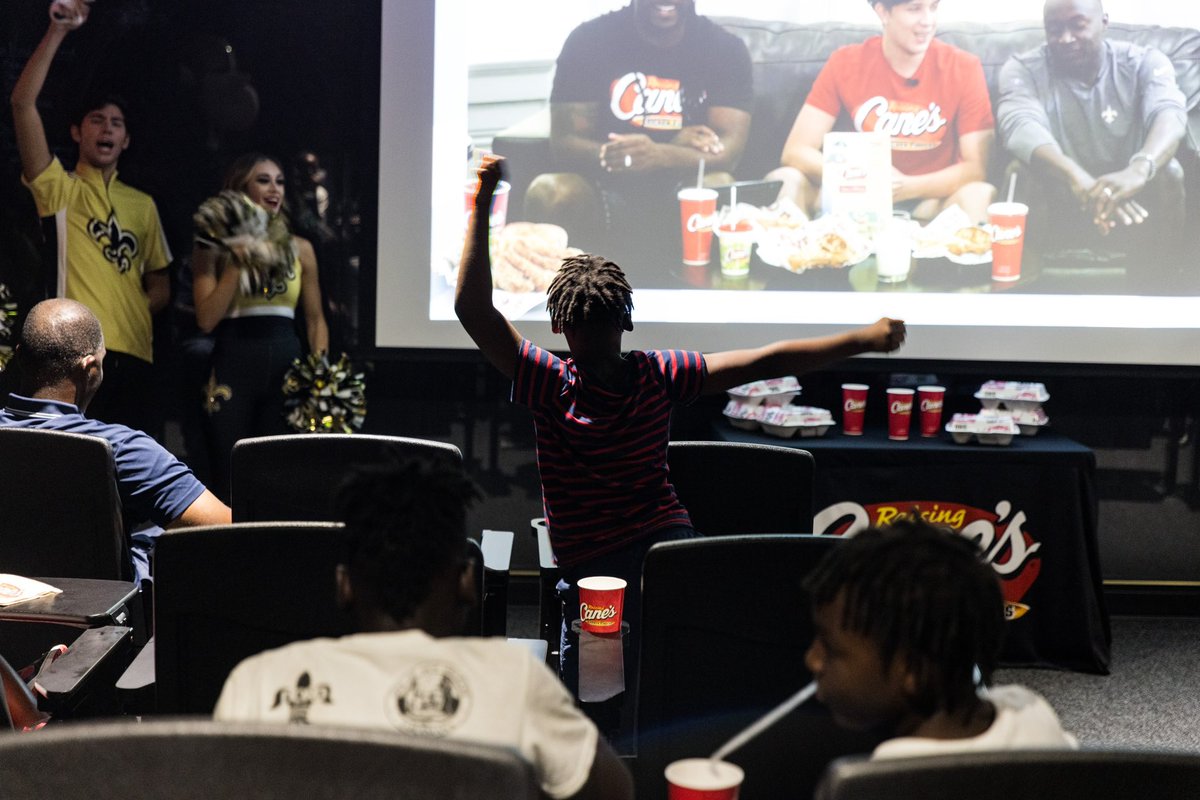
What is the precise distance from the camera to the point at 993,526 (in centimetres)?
383

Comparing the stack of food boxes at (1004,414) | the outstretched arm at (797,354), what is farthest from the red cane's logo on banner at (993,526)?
the outstretched arm at (797,354)

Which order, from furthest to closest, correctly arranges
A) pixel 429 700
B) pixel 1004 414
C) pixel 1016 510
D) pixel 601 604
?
pixel 1004 414 < pixel 1016 510 < pixel 601 604 < pixel 429 700

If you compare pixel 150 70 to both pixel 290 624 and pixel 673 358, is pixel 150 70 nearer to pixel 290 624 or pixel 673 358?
pixel 673 358

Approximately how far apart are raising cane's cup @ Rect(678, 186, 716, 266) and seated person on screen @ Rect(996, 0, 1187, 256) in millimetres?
1025

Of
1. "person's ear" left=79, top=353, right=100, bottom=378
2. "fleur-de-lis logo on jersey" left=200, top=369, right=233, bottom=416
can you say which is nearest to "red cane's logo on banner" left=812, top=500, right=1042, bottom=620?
"fleur-de-lis logo on jersey" left=200, top=369, right=233, bottom=416

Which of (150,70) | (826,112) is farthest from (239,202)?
(826,112)

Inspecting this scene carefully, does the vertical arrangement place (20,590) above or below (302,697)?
below

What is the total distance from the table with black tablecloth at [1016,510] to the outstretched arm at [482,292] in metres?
1.61

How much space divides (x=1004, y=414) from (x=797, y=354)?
170cm

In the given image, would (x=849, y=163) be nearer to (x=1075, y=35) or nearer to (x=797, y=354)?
(x=1075, y=35)

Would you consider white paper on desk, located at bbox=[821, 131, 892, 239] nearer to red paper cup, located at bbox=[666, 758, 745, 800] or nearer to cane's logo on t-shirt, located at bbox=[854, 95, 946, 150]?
cane's logo on t-shirt, located at bbox=[854, 95, 946, 150]

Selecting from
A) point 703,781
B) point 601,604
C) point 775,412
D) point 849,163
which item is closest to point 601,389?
point 601,604

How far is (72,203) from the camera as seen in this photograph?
4.14 meters

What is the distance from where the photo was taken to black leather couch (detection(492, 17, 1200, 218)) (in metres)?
4.09
